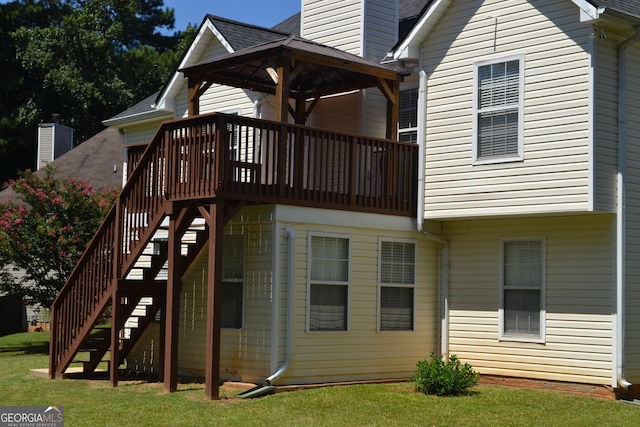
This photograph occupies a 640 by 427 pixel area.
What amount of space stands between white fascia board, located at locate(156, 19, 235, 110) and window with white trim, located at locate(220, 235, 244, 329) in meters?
4.87

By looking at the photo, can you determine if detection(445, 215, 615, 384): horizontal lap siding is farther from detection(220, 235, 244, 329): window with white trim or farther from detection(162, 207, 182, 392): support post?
detection(162, 207, 182, 392): support post

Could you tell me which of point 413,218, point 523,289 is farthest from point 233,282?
point 523,289

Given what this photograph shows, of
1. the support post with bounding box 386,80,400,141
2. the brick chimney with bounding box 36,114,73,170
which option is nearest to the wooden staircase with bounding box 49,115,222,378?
the support post with bounding box 386,80,400,141

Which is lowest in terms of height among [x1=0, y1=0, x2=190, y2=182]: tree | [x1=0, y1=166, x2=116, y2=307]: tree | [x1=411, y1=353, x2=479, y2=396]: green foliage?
[x1=411, y1=353, x2=479, y2=396]: green foliage

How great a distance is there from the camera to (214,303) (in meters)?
14.9

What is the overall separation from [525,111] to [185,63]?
8.60 m

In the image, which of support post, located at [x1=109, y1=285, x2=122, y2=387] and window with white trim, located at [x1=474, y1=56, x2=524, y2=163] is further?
support post, located at [x1=109, y1=285, x2=122, y2=387]

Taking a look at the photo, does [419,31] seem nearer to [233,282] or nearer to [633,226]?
[633,226]

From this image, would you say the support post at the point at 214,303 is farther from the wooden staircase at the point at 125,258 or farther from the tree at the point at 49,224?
the tree at the point at 49,224

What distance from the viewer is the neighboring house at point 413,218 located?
15.5m

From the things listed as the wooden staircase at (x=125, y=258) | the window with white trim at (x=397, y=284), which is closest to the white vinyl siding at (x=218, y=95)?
the wooden staircase at (x=125, y=258)

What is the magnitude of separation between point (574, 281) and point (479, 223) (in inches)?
87.1

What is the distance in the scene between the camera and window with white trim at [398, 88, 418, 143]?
18703mm

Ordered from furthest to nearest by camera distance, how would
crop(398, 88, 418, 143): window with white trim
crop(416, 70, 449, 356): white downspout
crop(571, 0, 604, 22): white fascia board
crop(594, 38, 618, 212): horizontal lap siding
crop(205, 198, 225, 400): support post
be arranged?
1. crop(398, 88, 418, 143): window with white trim
2. crop(416, 70, 449, 356): white downspout
3. crop(594, 38, 618, 212): horizontal lap siding
4. crop(571, 0, 604, 22): white fascia board
5. crop(205, 198, 225, 400): support post
